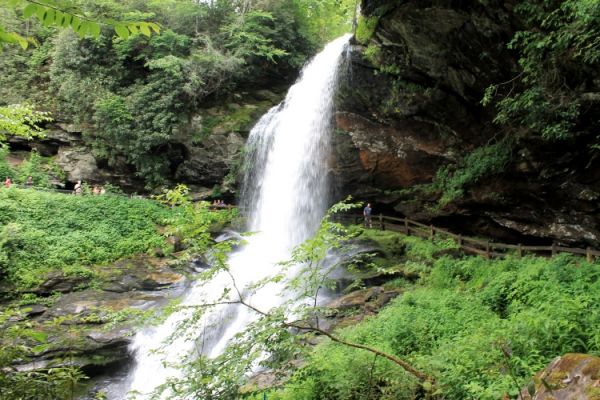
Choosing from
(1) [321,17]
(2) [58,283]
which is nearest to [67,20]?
(2) [58,283]

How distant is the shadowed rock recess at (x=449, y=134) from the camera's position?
443 inches

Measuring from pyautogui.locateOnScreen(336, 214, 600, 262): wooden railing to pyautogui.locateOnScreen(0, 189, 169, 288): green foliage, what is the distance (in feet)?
30.3

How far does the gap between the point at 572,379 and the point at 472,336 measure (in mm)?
2265

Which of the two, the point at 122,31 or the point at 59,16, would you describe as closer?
the point at 59,16

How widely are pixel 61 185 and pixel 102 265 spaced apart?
304 inches

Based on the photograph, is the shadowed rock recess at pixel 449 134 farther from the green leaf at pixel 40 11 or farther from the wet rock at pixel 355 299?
the green leaf at pixel 40 11

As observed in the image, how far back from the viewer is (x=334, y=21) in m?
27.3

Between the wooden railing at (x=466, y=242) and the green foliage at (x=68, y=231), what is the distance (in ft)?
30.3

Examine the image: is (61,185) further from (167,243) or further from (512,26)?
(512,26)

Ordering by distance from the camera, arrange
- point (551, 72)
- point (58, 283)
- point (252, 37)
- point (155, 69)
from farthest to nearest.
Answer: point (155, 69), point (252, 37), point (58, 283), point (551, 72)

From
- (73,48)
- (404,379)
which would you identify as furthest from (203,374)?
(73,48)

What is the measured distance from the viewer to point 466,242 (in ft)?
44.9

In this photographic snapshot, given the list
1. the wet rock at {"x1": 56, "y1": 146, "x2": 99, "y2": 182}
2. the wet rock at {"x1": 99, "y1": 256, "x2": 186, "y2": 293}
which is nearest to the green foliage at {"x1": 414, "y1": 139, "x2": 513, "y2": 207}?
the wet rock at {"x1": 99, "y1": 256, "x2": 186, "y2": 293}

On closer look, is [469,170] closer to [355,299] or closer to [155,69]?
[355,299]
